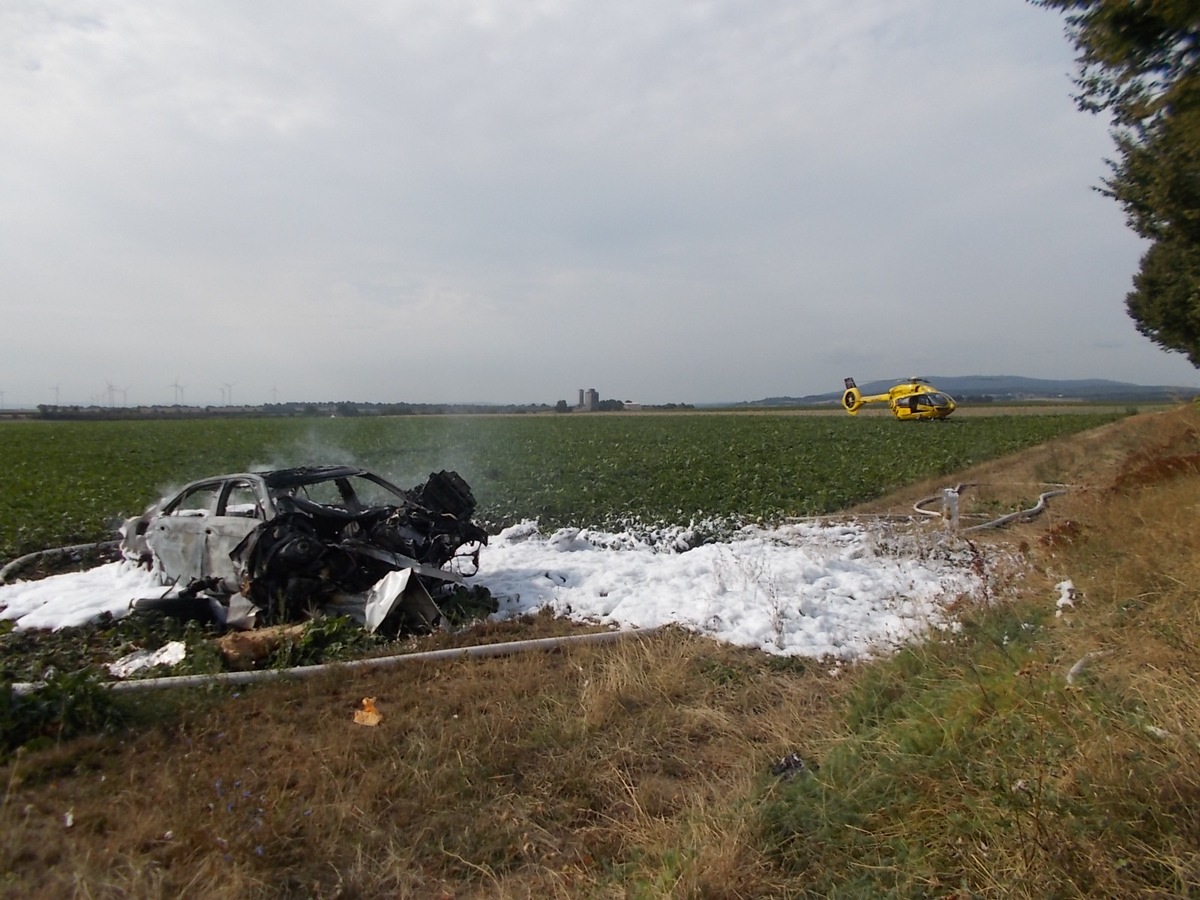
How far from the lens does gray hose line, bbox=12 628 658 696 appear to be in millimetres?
5156

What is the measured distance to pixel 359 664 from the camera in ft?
18.8

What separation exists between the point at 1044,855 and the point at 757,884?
1.06 m

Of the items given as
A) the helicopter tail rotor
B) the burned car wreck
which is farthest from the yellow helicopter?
the burned car wreck

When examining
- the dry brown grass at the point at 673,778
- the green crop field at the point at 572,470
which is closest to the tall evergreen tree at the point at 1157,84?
the dry brown grass at the point at 673,778

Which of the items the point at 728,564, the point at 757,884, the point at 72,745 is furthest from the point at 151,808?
the point at 728,564

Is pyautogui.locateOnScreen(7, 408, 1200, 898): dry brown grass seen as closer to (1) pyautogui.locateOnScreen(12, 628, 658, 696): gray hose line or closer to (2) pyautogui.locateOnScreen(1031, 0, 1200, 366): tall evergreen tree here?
(1) pyautogui.locateOnScreen(12, 628, 658, 696): gray hose line

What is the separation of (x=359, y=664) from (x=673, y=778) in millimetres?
2744

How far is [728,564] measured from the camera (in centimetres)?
852

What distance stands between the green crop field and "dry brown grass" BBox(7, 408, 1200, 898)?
7077 mm

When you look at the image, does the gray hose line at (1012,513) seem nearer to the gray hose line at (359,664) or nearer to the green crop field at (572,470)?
the green crop field at (572,470)

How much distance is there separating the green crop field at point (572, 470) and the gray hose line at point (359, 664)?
5.52 meters

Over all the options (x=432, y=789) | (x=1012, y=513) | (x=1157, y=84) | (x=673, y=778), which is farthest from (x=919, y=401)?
(x=432, y=789)

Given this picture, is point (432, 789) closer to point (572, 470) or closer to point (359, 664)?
point (359, 664)

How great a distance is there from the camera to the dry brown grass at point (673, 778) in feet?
9.00
